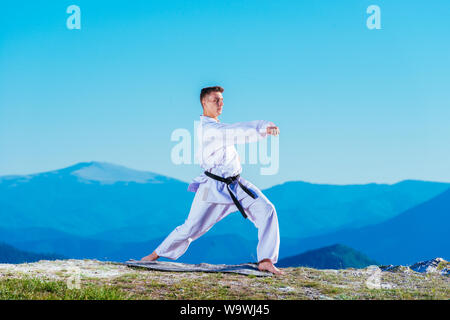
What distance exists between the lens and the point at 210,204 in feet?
25.1

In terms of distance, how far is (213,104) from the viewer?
7.65m

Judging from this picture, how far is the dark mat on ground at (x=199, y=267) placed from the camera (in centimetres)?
748

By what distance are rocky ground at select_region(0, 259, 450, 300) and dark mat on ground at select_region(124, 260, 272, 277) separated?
0.13 meters

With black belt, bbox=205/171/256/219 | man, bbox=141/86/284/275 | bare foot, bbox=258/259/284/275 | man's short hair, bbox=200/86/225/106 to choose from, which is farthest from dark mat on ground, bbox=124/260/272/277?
man's short hair, bbox=200/86/225/106

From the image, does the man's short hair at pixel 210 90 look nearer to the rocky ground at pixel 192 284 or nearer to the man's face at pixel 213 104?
the man's face at pixel 213 104

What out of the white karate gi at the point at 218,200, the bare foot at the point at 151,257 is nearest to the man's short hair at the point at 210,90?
the white karate gi at the point at 218,200

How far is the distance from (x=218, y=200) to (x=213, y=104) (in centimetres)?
138

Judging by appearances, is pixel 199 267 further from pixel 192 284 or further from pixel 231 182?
pixel 231 182

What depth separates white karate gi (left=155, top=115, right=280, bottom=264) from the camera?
7.41 metres

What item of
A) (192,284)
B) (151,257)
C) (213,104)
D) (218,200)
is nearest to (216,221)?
(218,200)
